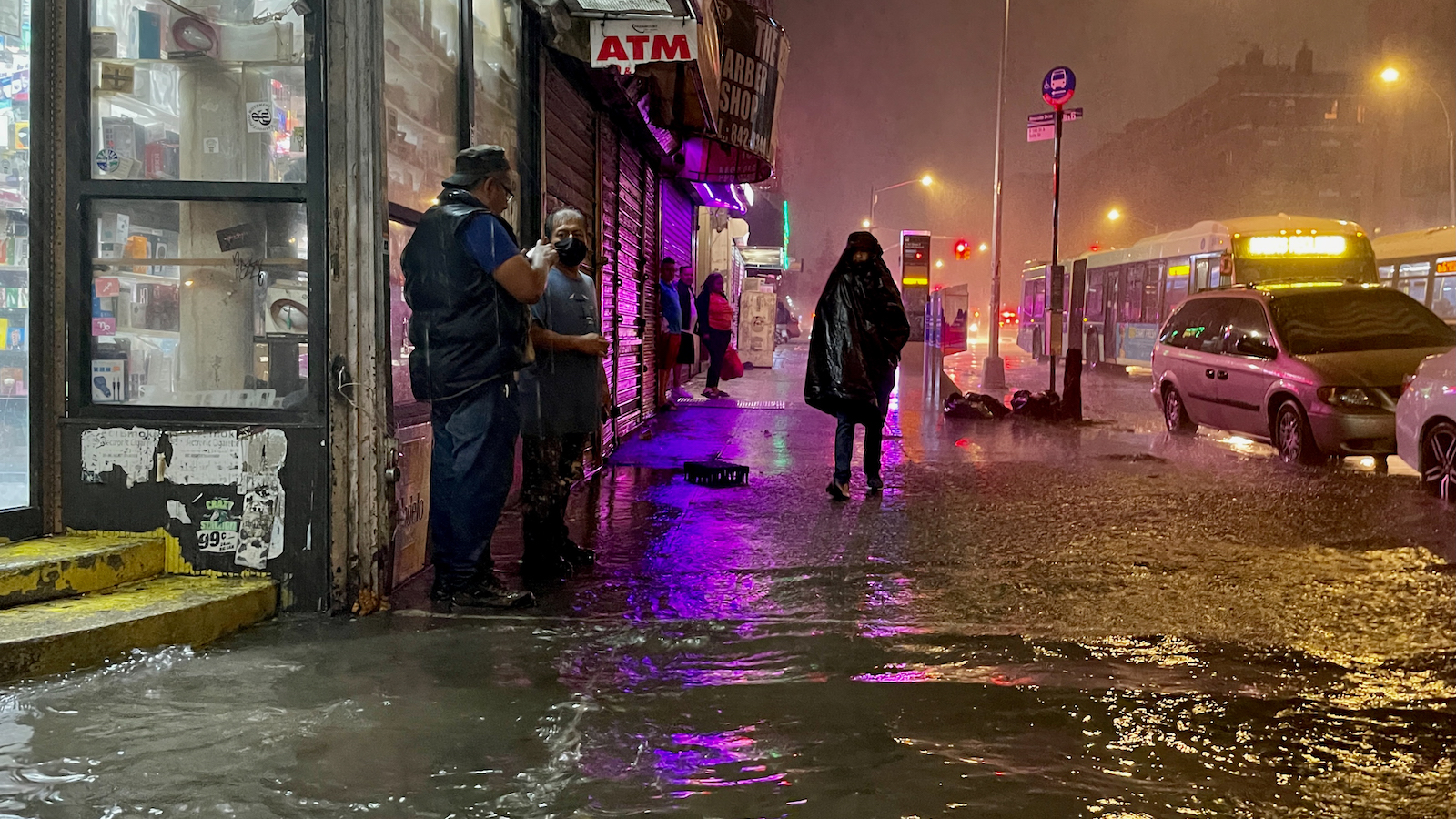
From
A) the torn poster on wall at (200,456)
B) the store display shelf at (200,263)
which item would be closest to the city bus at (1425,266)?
the store display shelf at (200,263)

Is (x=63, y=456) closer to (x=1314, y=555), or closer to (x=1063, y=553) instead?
(x=1063, y=553)

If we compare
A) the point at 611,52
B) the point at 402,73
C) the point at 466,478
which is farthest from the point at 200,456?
the point at 611,52

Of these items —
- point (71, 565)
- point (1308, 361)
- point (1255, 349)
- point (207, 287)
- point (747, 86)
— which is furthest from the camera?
point (747, 86)

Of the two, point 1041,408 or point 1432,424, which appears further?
point 1041,408

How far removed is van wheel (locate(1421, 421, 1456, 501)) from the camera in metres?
7.86

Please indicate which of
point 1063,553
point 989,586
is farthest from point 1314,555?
point 989,586

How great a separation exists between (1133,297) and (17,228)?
81.2 feet

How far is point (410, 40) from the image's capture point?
550 centimetres

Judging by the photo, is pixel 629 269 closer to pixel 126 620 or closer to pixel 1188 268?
pixel 126 620

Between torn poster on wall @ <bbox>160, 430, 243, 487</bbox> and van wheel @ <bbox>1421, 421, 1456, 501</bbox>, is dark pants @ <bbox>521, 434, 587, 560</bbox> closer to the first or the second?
torn poster on wall @ <bbox>160, 430, 243, 487</bbox>

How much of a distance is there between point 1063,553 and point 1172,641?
69.0 inches

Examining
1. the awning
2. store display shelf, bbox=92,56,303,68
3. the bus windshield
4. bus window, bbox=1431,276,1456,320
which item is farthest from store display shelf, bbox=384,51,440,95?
bus window, bbox=1431,276,1456,320

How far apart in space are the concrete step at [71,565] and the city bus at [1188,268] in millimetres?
14470

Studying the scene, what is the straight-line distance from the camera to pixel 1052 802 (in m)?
2.95
